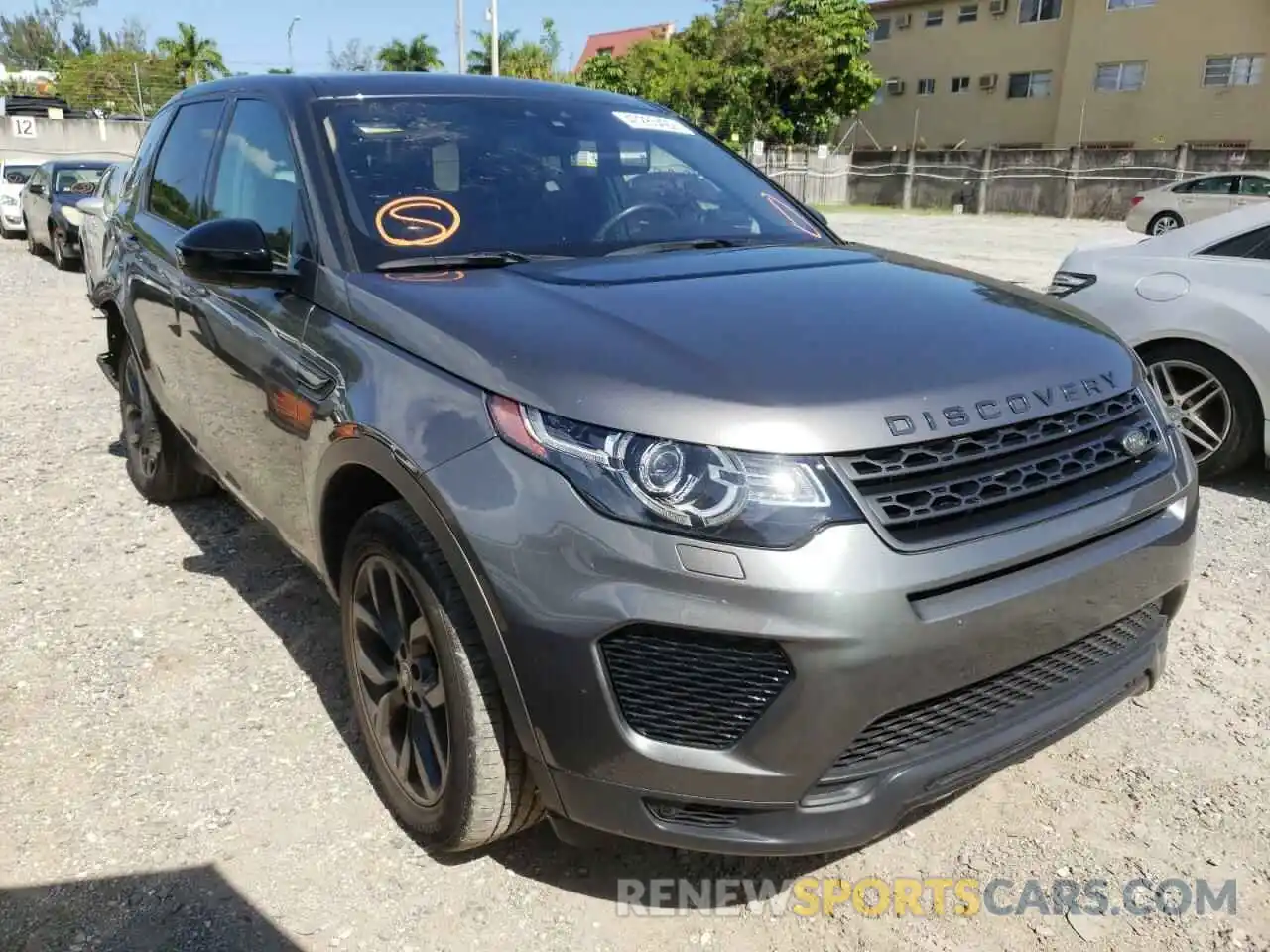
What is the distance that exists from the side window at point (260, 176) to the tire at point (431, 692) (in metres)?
0.99

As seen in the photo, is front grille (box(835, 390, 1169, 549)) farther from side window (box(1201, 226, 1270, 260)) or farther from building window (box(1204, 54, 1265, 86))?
building window (box(1204, 54, 1265, 86))

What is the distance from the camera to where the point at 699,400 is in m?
1.89

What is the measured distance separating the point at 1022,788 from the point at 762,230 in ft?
6.07

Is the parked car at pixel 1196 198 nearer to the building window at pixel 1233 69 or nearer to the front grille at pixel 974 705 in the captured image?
the building window at pixel 1233 69

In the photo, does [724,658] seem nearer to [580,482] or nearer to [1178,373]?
[580,482]

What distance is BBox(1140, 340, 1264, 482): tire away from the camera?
487 cm

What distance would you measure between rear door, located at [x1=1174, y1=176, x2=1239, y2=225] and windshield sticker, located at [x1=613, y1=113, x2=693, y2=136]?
66.9 ft

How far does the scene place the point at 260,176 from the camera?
10.4 feet

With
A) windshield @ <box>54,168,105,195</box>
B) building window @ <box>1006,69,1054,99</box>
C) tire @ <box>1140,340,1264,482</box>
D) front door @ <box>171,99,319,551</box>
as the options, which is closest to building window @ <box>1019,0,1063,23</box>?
building window @ <box>1006,69,1054,99</box>

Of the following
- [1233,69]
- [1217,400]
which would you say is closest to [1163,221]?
[1233,69]

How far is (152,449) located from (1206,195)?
22.1 m

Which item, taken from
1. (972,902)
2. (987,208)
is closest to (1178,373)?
(972,902)

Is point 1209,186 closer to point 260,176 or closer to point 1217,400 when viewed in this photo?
point 1217,400

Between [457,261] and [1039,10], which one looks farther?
[1039,10]
